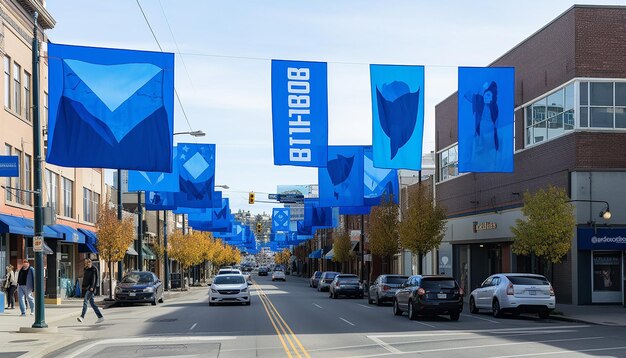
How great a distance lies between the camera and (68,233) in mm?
41562

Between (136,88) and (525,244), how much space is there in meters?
16.6

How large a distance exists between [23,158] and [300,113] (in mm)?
15179

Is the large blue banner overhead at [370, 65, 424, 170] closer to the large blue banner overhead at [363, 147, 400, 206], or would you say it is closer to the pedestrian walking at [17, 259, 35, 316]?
the pedestrian walking at [17, 259, 35, 316]

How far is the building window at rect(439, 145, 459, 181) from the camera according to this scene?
51.5 meters

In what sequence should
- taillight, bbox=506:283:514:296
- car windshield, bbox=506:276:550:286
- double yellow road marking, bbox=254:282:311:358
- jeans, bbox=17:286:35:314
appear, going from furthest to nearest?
jeans, bbox=17:286:35:314 → car windshield, bbox=506:276:550:286 → taillight, bbox=506:283:514:296 → double yellow road marking, bbox=254:282:311:358

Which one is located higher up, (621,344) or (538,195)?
(538,195)

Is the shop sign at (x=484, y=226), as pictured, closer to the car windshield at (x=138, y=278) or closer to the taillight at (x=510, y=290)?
the taillight at (x=510, y=290)

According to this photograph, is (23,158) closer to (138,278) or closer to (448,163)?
(138,278)

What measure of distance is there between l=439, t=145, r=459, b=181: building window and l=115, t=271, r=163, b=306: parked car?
21418 millimetres

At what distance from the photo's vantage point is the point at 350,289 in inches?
1823

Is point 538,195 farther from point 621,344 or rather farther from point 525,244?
point 621,344

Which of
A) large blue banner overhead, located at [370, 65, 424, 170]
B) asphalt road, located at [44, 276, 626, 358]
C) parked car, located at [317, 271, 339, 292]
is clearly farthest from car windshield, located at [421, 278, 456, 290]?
parked car, located at [317, 271, 339, 292]

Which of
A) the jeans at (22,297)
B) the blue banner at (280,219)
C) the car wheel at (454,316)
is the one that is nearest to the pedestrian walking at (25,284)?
the jeans at (22,297)

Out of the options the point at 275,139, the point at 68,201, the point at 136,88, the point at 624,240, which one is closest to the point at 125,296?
the point at 68,201
